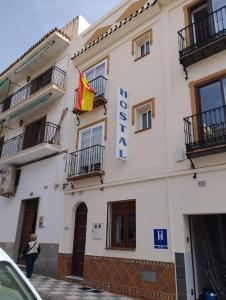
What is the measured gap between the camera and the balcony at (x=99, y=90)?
11822 mm

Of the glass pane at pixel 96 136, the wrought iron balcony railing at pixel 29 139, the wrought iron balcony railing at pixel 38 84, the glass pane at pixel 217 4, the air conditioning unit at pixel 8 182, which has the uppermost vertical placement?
the wrought iron balcony railing at pixel 38 84

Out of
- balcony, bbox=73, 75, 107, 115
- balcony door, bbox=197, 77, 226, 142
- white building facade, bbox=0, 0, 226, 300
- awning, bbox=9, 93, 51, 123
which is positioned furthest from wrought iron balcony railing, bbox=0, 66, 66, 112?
balcony door, bbox=197, 77, 226, 142

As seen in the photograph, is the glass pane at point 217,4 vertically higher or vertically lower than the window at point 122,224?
higher

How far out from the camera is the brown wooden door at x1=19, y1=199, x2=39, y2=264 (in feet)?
45.6

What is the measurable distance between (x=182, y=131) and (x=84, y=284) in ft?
21.4

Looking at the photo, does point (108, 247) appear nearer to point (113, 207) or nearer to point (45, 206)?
point (113, 207)

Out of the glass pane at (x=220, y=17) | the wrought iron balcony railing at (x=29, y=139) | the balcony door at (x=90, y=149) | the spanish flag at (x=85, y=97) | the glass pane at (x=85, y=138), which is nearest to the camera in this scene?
the glass pane at (x=220, y=17)

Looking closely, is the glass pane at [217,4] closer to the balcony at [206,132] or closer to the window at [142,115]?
the window at [142,115]

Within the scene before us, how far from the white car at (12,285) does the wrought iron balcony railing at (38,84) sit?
13.2 m

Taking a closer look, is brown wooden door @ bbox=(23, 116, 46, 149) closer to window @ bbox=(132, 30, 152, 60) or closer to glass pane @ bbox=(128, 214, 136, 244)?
window @ bbox=(132, 30, 152, 60)

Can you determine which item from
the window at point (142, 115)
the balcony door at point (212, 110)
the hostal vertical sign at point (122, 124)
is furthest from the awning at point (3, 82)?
A: the balcony door at point (212, 110)

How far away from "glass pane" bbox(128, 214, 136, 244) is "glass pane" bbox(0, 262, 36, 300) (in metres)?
7.20

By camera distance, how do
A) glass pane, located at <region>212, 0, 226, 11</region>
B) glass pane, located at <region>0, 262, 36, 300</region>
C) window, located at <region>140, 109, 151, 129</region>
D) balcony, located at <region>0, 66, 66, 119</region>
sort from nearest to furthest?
glass pane, located at <region>0, 262, 36, 300</region>
glass pane, located at <region>212, 0, 226, 11</region>
window, located at <region>140, 109, 151, 129</region>
balcony, located at <region>0, 66, 66, 119</region>

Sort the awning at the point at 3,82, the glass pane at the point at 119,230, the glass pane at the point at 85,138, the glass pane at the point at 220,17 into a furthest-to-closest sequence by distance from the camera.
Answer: the awning at the point at 3,82 → the glass pane at the point at 85,138 → the glass pane at the point at 119,230 → the glass pane at the point at 220,17
